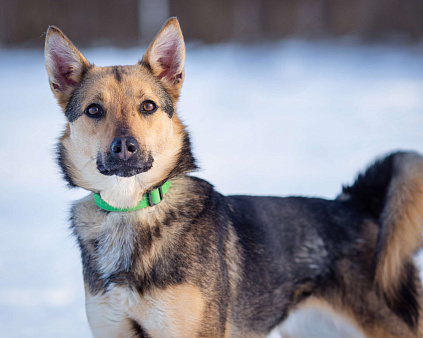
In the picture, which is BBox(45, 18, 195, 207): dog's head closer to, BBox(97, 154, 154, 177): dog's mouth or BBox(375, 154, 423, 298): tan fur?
BBox(97, 154, 154, 177): dog's mouth

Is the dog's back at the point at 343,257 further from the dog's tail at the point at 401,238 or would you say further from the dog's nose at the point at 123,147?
the dog's nose at the point at 123,147

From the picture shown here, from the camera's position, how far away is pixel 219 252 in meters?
2.79

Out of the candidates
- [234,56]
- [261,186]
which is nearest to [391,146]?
[261,186]

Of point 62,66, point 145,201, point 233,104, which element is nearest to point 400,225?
point 145,201

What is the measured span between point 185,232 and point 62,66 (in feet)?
3.97

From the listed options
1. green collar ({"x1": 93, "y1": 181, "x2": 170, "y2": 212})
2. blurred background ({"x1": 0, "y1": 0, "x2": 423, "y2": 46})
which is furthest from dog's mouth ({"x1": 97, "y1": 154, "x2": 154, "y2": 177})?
blurred background ({"x1": 0, "y1": 0, "x2": 423, "y2": 46})

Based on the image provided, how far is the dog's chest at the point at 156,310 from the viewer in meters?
2.54

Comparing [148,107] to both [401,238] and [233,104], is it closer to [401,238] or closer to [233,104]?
[401,238]

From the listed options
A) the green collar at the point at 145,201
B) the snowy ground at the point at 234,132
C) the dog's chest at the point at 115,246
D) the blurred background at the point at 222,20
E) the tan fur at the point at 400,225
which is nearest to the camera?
the dog's chest at the point at 115,246

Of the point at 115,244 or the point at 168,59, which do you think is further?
the point at 168,59

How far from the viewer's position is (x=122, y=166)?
257 cm

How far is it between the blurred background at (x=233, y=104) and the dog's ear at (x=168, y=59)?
39 centimetres

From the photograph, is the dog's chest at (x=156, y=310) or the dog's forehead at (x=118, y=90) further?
the dog's forehead at (x=118, y=90)

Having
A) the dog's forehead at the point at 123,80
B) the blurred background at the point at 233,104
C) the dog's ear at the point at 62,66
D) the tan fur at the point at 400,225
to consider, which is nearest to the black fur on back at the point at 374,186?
the tan fur at the point at 400,225
